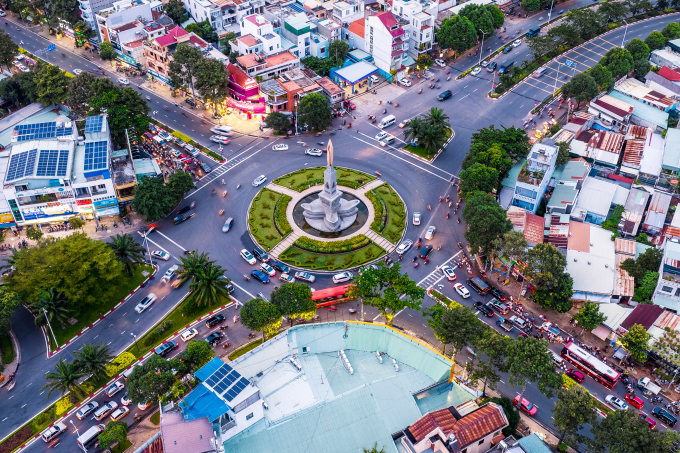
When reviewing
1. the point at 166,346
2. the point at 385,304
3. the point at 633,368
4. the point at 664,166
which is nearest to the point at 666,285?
the point at 633,368

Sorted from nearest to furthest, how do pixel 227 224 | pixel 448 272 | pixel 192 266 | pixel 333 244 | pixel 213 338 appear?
1. pixel 213 338
2. pixel 192 266
3. pixel 448 272
4. pixel 333 244
5. pixel 227 224

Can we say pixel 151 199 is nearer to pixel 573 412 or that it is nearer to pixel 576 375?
pixel 576 375

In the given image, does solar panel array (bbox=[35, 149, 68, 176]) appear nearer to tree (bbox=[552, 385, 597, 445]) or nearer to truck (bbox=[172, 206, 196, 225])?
truck (bbox=[172, 206, 196, 225])

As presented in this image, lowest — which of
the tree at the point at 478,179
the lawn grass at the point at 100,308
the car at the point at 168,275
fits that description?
the lawn grass at the point at 100,308

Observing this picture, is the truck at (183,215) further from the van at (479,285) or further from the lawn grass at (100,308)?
the van at (479,285)

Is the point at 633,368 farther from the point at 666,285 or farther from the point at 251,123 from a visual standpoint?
the point at 251,123

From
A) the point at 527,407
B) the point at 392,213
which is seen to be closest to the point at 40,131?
the point at 392,213

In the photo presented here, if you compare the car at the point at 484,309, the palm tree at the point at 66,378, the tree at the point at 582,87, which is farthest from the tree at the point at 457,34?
the palm tree at the point at 66,378
